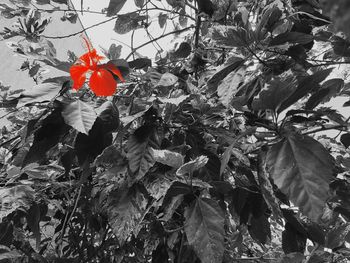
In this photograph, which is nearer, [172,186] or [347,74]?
[172,186]

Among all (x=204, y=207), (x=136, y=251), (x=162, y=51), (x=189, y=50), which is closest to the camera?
(x=204, y=207)

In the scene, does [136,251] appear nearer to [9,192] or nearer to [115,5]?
[9,192]

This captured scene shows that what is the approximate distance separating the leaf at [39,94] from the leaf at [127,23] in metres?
0.71

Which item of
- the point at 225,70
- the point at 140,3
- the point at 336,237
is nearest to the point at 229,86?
the point at 225,70

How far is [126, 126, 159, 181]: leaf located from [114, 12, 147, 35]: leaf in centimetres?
72

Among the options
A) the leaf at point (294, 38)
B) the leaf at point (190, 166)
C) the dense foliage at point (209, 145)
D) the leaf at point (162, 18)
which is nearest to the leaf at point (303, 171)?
the dense foliage at point (209, 145)

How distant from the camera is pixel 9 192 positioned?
0.79 m

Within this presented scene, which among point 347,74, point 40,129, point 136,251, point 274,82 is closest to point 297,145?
point 274,82

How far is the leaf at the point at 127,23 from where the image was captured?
3.95 feet

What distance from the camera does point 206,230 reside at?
51cm

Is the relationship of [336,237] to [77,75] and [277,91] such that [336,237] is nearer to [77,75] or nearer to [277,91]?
[277,91]

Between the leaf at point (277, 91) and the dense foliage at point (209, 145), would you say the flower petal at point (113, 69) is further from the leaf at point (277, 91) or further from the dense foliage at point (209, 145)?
the leaf at point (277, 91)

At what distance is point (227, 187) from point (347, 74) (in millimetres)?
1300

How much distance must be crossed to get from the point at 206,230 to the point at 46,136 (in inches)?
13.0
